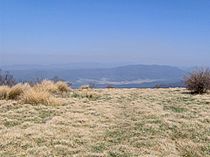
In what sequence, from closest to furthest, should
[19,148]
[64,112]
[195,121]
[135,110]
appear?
[19,148], [195,121], [64,112], [135,110]

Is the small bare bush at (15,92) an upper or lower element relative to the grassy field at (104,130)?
upper

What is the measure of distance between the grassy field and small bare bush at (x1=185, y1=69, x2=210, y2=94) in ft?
20.3

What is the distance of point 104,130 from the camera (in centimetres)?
1181

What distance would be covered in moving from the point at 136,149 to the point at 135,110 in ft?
20.5

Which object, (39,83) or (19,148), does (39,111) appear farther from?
(39,83)

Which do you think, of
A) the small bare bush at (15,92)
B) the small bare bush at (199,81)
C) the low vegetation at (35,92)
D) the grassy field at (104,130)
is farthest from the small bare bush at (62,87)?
the small bare bush at (199,81)

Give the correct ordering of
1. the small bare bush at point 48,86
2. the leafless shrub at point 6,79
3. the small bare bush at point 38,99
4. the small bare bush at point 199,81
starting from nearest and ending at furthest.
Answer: the small bare bush at point 38,99 < the small bare bush at point 48,86 < the small bare bush at point 199,81 < the leafless shrub at point 6,79

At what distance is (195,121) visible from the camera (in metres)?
13.2

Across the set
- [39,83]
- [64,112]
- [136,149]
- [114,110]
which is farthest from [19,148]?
[39,83]

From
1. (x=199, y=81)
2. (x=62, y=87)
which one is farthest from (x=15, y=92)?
(x=199, y=81)

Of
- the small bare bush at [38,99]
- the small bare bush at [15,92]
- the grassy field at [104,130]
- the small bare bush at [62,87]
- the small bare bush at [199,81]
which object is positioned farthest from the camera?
the small bare bush at [199,81]

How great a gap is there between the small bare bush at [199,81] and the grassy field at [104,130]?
6.18 m

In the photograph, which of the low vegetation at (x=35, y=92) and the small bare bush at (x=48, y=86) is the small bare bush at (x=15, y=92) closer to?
→ the low vegetation at (x=35, y=92)

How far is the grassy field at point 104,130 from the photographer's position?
945cm
